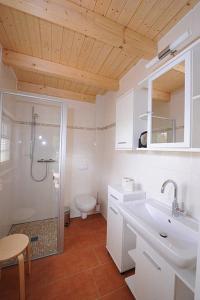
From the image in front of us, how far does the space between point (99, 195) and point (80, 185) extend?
47 centimetres

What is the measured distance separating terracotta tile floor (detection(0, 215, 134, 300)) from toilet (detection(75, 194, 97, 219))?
50 centimetres

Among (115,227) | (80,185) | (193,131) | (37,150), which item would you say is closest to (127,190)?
(115,227)

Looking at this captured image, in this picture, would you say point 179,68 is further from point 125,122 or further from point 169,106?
point 125,122

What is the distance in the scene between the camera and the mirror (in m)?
1.05

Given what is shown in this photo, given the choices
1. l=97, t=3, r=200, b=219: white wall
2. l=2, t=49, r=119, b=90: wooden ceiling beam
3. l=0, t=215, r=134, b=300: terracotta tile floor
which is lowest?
l=0, t=215, r=134, b=300: terracotta tile floor

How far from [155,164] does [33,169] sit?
77.5 inches

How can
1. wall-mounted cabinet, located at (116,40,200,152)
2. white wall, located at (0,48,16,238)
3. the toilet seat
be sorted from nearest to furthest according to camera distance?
wall-mounted cabinet, located at (116,40,200,152)
white wall, located at (0,48,16,238)
the toilet seat

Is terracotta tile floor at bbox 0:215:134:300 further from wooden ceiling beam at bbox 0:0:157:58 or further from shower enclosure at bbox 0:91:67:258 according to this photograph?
wooden ceiling beam at bbox 0:0:157:58

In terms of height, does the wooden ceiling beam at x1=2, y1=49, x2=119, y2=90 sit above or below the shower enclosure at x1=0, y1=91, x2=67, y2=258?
above

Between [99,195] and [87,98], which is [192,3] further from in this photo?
[99,195]

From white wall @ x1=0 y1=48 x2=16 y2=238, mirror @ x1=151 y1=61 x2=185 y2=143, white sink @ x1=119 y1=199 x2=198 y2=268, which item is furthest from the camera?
white wall @ x1=0 y1=48 x2=16 y2=238

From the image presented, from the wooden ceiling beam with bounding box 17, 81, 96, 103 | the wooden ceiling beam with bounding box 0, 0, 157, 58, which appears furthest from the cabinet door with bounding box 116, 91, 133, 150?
the wooden ceiling beam with bounding box 17, 81, 96, 103

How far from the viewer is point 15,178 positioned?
214 cm

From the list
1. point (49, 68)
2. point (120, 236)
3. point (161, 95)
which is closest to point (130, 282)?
point (120, 236)
